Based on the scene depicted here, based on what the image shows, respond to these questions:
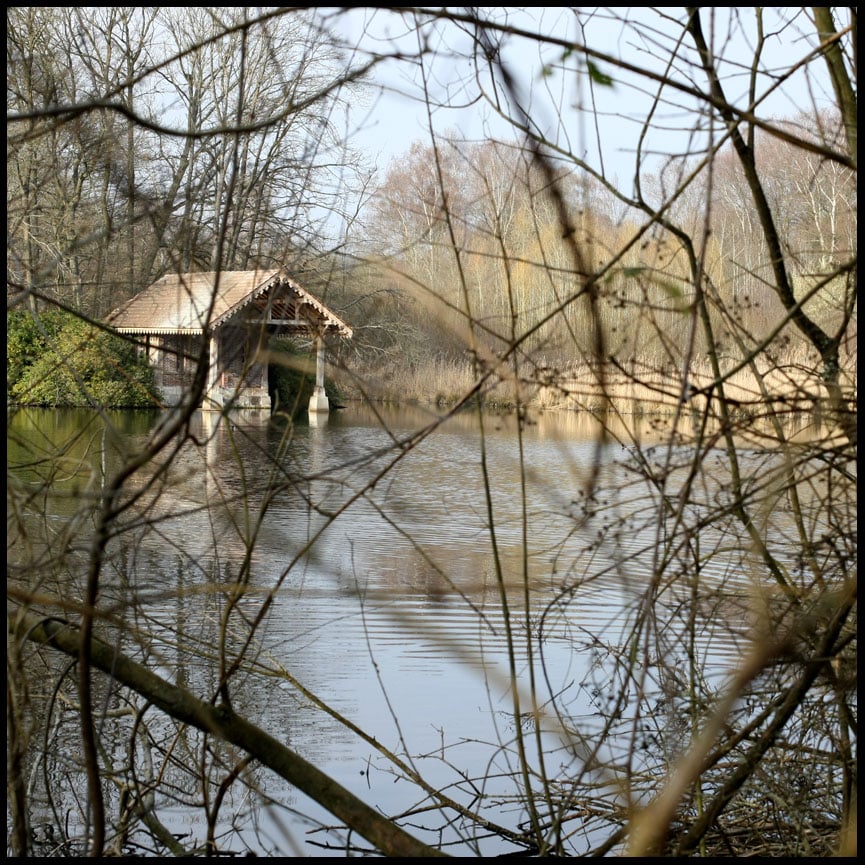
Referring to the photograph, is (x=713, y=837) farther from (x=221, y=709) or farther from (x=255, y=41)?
(x=255, y=41)

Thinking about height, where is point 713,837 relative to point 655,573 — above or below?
below

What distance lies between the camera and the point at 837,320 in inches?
92.7

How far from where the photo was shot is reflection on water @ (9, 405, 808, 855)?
2029 mm

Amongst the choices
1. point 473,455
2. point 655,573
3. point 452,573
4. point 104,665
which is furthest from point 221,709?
point 473,455

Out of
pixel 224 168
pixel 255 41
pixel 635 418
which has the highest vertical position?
pixel 255 41

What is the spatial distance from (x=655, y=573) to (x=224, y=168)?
0.95 meters

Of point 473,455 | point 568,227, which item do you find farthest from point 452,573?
point 473,455

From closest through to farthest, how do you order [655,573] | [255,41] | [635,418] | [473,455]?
[655,573], [635,418], [255,41], [473,455]

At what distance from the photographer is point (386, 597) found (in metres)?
2.54

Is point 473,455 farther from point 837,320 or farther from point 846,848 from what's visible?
point 846,848

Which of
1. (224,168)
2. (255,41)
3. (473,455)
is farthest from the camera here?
(473,455)

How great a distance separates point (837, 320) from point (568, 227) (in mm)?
1200

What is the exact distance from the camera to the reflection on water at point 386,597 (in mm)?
2029

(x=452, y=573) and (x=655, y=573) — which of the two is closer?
(x=655, y=573)
